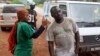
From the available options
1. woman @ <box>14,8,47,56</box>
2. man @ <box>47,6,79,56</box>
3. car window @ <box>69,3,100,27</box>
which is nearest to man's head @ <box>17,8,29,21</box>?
woman @ <box>14,8,47,56</box>

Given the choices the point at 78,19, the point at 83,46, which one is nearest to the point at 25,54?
the point at 83,46

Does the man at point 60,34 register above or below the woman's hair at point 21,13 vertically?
below

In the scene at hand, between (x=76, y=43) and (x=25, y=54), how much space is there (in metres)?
0.95

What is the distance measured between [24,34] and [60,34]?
614 mm

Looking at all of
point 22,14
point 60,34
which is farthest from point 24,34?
point 60,34

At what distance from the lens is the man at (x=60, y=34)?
4961mm

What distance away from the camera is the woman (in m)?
4.90

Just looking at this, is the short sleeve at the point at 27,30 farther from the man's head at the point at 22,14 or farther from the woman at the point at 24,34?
the man's head at the point at 22,14

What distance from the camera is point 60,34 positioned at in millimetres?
4973

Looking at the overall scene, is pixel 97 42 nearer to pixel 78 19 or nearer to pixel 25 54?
pixel 78 19

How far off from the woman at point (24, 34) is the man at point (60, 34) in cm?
23

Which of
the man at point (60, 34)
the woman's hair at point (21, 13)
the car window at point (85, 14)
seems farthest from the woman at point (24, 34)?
the car window at point (85, 14)

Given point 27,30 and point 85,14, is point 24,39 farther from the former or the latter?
point 85,14

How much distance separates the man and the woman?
0.74 feet
